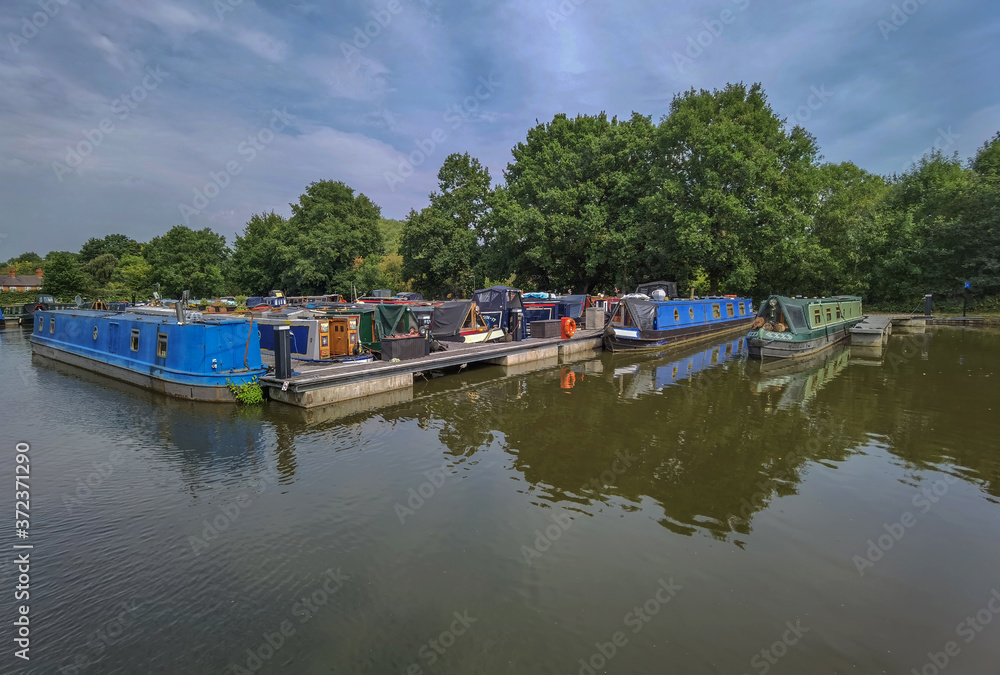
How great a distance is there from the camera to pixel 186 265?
53.4 m

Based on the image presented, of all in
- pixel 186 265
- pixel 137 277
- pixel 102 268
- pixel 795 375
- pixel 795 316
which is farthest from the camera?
pixel 102 268

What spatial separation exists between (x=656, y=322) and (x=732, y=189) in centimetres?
1558

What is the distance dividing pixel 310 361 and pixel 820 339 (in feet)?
64.2

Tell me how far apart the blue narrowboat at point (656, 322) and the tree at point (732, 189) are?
7.02 m

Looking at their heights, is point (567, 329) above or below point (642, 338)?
above

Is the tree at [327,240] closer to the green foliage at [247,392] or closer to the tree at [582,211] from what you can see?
the tree at [582,211]

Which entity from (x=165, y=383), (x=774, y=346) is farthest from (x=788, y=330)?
(x=165, y=383)

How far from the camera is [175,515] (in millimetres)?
5930

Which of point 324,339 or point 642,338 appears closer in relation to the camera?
point 324,339

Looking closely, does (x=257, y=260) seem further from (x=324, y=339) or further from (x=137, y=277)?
(x=324, y=339)

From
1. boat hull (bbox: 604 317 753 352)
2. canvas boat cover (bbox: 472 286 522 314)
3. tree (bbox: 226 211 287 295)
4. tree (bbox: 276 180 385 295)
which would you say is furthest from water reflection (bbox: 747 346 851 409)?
tree (bbox: 226 211 287 295)

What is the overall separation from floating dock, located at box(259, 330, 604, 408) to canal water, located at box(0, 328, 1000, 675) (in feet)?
2.31

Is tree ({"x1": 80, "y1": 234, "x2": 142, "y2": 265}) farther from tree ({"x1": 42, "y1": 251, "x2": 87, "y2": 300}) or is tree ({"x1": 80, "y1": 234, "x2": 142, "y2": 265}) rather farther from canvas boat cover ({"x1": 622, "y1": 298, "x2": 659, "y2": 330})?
canvas boat cover ({"x1": 622, "y1": 298, "x2": 659, "y2": 330})

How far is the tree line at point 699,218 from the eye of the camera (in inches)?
1155
